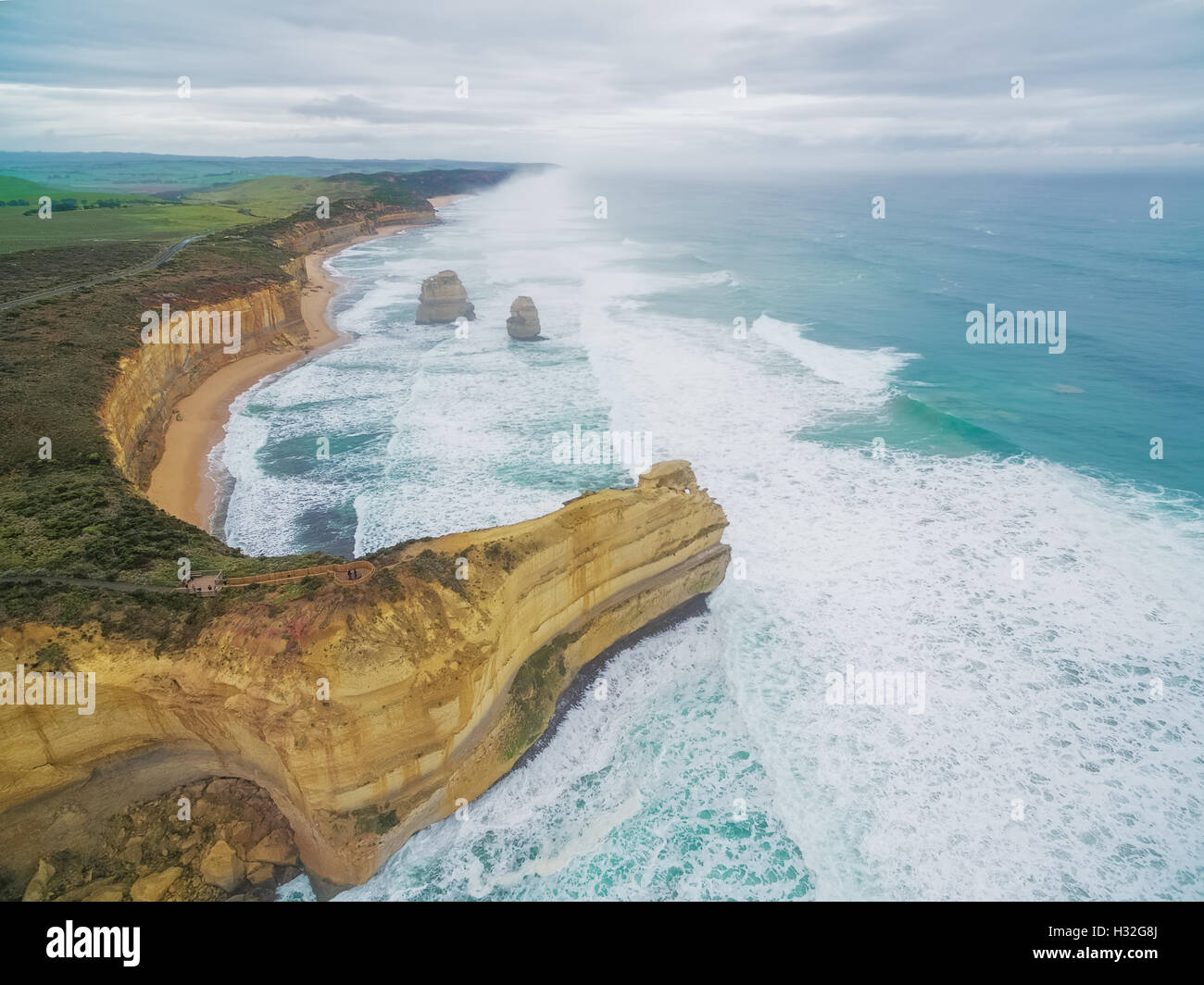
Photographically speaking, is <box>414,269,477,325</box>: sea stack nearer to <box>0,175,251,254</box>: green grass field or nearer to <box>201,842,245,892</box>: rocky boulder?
<box>0,175,251,254</box>: green grass field

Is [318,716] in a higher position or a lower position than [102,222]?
lower

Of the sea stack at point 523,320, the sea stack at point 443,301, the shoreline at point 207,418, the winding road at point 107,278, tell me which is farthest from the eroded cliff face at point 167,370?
the sea stack at point 523,320

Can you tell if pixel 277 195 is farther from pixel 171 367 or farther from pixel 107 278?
pixel 171 367

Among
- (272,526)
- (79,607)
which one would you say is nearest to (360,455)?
(272,526)

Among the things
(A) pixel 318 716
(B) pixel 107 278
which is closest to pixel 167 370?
(B) pixel 107 278

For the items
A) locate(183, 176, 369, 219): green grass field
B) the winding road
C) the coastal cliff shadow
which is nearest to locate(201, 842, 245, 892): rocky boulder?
the coastal cliff shadow
